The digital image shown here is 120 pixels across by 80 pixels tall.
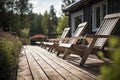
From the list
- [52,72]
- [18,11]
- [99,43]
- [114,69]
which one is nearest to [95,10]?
[99,43]

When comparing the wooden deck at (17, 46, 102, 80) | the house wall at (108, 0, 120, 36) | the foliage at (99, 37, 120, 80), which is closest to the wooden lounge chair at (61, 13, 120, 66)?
the wooden deck at (17, 46, 102, 80)

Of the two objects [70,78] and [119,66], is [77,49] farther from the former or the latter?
[119,66]

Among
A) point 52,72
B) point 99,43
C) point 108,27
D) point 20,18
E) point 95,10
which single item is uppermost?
point 95,10

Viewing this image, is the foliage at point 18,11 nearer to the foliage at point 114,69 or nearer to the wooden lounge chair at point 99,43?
the wooden lounge chair at point 99,43

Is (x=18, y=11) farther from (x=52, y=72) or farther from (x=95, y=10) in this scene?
(x=52, y=72)

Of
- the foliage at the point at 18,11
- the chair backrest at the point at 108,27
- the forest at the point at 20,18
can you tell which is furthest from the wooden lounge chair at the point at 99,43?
the foliage at the point at 18,11

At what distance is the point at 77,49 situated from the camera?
4.83 metres

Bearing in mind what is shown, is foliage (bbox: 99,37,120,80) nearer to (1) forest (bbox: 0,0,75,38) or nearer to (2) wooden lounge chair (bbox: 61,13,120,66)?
(2) wooden lounge chair (bbox: 61,13,120,66)

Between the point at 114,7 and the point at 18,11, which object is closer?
the point at 114,7

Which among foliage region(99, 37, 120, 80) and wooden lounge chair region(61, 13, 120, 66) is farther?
wooden lounge chair region(61, 13, 120, 66)

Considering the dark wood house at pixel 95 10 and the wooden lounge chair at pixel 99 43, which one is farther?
the dark wood house at pixel 95 10

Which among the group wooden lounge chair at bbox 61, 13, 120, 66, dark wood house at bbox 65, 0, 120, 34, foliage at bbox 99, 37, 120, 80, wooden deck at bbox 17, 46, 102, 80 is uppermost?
dark wood house at bbox 65, 0, 120, 34

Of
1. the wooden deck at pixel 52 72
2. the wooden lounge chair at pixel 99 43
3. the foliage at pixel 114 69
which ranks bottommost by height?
the wooden deck at pixel 52 72

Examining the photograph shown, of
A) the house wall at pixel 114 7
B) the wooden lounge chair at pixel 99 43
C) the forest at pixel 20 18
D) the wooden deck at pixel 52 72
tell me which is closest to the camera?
the wooden deck at pixel 52 72
